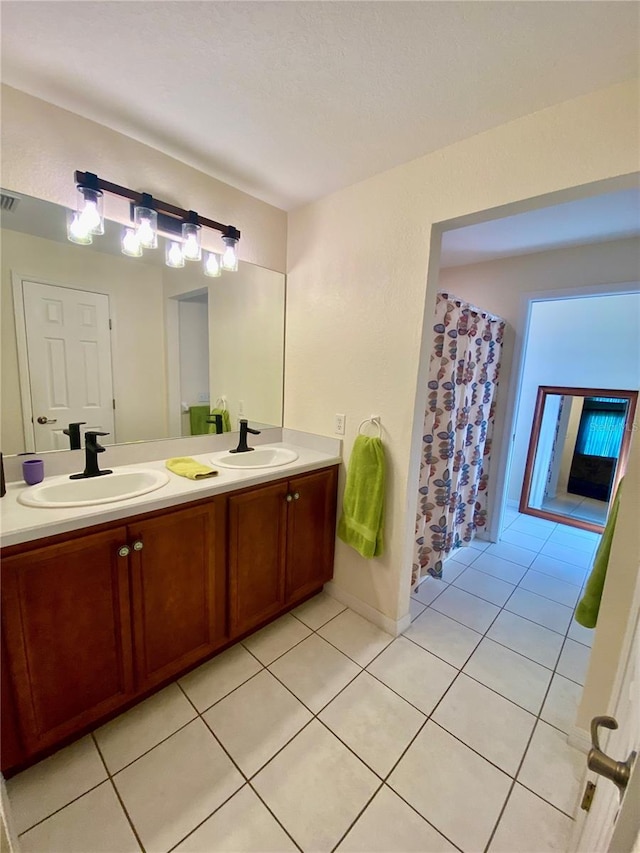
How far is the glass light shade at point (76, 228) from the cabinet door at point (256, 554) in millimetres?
1269

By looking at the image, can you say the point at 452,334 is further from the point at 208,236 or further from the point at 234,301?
the point at 208,236

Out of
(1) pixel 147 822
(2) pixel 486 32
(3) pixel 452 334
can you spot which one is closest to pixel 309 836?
(1) pixel 147 822

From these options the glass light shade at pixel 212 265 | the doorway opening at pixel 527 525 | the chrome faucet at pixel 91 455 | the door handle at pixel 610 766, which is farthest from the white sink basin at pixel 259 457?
the door handle at pixel 610 766

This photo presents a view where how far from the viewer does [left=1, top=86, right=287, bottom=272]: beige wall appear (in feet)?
4.20

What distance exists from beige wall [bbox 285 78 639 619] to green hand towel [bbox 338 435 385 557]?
7 cm

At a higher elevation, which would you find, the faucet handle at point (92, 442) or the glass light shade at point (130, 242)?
the glass light shade at point (130, 242)

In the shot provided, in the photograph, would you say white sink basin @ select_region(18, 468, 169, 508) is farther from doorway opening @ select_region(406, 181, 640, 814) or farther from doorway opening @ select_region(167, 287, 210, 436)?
doorway opening @ select_region(406, 181, 640, 814)

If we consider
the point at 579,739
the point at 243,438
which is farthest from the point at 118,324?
the point at 579,739

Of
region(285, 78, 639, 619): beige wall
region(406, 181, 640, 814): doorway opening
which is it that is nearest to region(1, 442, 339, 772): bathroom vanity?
region(285, 78, 639, 619): beige wall

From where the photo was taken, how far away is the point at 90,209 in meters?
1.41

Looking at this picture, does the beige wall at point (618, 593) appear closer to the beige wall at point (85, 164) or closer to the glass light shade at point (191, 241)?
the glass light shade at point (191, 241)

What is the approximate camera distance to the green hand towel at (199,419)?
2.01 m

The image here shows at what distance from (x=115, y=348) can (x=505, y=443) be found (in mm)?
2856

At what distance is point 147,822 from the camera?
1.08 metres
